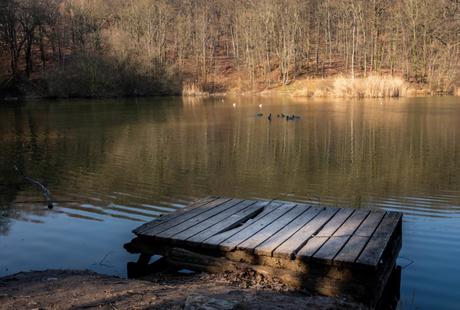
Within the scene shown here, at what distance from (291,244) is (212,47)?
200 ft

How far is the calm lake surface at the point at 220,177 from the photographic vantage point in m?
6.70

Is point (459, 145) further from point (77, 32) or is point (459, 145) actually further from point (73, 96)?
point (77, 32)

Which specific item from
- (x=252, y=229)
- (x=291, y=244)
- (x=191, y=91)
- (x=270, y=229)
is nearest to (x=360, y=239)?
(x=291, y=244)

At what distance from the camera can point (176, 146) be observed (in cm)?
1712

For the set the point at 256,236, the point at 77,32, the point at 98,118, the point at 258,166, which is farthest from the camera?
the point at 77,32

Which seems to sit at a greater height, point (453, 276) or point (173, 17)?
point (173, 17)

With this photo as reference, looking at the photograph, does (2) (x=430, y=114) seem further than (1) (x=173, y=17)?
No

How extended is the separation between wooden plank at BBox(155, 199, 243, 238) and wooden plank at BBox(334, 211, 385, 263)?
199cm

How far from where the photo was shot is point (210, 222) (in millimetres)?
6270

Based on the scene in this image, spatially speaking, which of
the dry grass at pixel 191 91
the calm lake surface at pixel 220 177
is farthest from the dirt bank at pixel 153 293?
the dry grass at pixel 191 91

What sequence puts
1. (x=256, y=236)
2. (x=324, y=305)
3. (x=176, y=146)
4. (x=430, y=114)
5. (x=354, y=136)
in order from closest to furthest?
(x=324, y=305) → (x=256, y=236) → (x=176, y=146) → (x=354, y=136) → (x=430, y=114)

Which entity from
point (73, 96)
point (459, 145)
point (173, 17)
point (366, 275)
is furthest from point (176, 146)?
point (173, 17)

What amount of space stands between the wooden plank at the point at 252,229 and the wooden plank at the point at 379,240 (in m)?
1.34

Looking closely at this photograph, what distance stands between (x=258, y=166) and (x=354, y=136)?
678 cm
